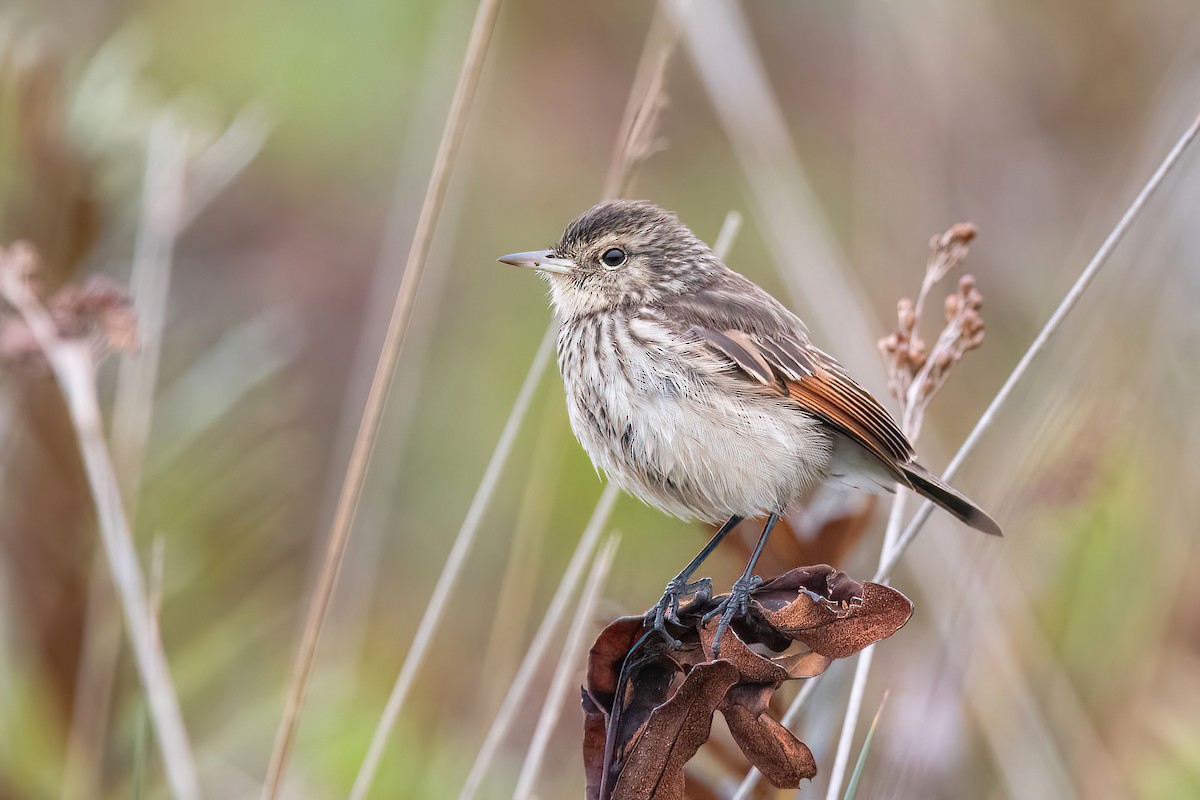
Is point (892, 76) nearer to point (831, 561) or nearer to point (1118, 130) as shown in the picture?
point (1118, 130)

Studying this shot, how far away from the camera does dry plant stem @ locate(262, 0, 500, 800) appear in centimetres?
242

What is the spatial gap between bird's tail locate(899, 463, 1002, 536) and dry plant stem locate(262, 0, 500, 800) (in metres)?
1.15

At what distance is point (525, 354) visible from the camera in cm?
497

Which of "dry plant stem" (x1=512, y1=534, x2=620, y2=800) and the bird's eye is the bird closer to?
the bird's eye

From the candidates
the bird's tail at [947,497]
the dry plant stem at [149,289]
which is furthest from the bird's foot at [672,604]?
the dry plant stem at [149,289]

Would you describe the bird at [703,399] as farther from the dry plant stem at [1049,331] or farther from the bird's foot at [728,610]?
the bird's foot at [728,610]

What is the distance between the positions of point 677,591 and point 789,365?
729 mm

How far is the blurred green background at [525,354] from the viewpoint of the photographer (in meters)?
3.14

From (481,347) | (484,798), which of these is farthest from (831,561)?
(481,347)

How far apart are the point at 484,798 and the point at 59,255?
6.03 ft

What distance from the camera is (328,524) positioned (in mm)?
4129

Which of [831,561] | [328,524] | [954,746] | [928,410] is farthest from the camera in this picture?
[928,410]

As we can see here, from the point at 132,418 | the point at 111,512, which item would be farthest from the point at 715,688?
the point at 132,418

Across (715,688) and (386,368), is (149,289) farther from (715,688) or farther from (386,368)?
(715,688)
